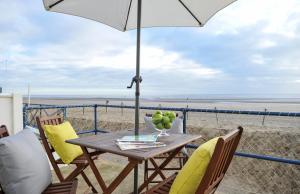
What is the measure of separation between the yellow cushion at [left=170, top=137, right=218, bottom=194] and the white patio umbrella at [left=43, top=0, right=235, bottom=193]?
3.97ft

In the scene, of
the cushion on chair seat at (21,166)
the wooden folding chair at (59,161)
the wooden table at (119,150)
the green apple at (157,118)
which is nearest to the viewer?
the cushion on chair seat at (21,166)

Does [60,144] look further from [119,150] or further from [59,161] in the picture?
[119,150]

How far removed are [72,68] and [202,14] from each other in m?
30.8

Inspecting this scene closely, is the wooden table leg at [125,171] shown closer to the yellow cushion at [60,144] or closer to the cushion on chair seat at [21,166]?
the cushion on chair seat at [21,166]

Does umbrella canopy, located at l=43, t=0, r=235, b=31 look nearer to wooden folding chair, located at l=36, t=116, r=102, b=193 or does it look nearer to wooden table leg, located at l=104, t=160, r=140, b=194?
wooden folding chair, located at l=36, t=116, r=102, b=193

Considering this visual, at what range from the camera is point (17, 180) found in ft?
5.51

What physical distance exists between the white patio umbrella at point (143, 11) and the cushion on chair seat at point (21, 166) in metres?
1.11

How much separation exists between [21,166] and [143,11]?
7.33 feet

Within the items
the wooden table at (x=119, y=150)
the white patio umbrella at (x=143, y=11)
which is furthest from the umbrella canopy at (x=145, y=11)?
the wooden table at (x=119, y=150)

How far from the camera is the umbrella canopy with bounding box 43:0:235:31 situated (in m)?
2.96

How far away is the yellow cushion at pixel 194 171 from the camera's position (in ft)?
4.92

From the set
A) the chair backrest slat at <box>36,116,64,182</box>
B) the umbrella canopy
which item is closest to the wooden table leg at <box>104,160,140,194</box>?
the chair backrest slat at <box>36,116,64,182</box>

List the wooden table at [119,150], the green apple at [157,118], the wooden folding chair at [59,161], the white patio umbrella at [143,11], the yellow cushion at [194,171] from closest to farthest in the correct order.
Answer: the yellow cushion at [194,171], the wooden table at [119,150], the green apple at [157,118], the wooden folding chair at [59,161], the white patio umbrella at [143,11]

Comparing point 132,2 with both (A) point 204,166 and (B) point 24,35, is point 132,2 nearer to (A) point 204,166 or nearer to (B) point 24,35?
(A) point 204,166
